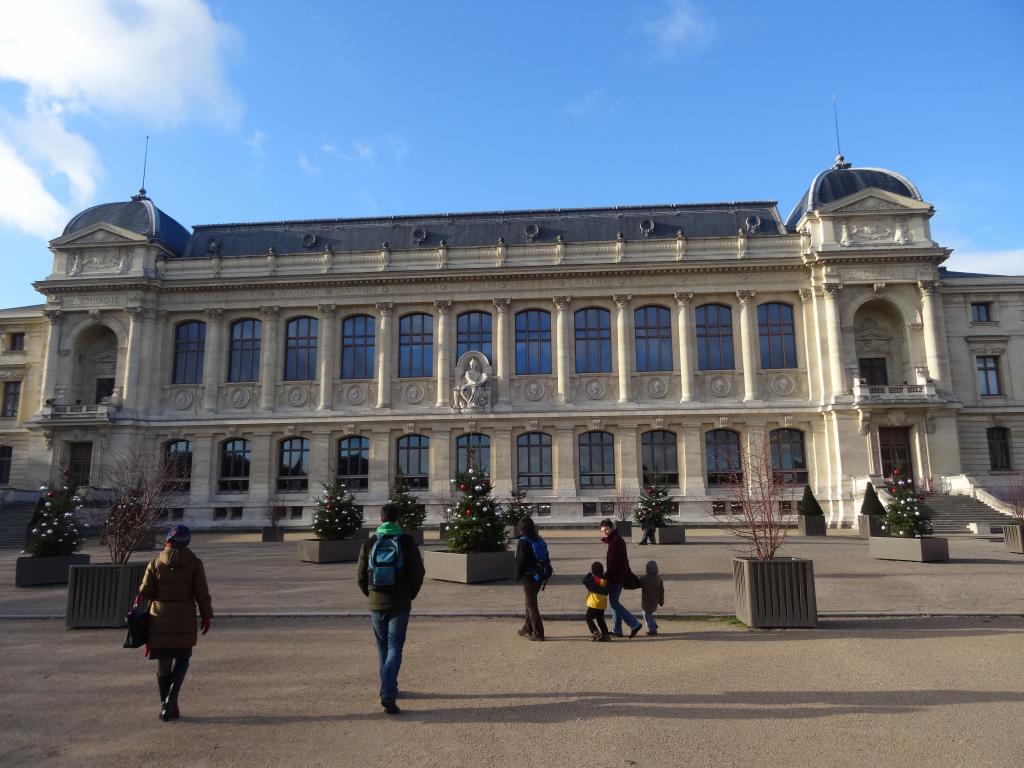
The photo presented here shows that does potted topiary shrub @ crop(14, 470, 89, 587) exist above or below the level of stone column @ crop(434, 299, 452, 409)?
below

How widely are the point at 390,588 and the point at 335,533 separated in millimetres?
16414

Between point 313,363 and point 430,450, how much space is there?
371 inches

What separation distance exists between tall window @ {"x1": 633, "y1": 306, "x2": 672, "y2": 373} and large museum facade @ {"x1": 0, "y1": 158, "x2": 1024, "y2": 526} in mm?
135

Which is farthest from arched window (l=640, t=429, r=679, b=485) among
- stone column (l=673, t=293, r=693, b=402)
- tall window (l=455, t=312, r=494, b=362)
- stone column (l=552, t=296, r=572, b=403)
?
tall window (l=455, t=312, r=494, b=362)

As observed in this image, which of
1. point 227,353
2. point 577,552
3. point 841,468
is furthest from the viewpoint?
point 227,353

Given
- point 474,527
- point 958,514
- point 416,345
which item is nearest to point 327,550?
point 474,527

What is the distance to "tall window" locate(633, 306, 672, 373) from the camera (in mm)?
41188

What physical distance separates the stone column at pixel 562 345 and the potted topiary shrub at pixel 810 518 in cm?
1398

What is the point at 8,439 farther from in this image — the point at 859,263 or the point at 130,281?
the point at 859,263

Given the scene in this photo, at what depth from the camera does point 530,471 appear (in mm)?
40406

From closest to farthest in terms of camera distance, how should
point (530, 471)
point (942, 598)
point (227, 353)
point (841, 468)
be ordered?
point (942, 598)
point (841, 468)
point (530, 471)
point (227, 353)

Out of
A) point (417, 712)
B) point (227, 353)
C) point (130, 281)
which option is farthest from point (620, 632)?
point (130, 281)

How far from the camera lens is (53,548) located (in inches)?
696

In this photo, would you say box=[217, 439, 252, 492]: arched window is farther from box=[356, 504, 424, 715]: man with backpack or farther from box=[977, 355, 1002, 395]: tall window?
box=[977, 355, 1002, 395]: tall window
